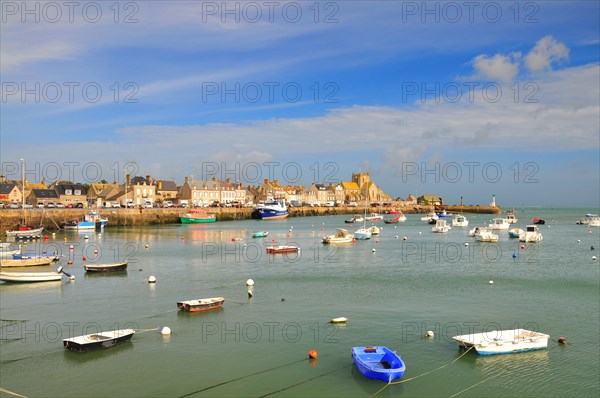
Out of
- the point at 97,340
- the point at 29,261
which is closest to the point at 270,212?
the point at 29,261

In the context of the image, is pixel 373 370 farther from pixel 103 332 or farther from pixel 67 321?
pixel 67 321

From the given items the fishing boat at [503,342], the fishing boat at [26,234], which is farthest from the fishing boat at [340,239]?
the fishing boat at [503,342]

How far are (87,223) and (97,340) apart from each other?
54546 mm

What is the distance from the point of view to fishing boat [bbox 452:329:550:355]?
52.5 ft

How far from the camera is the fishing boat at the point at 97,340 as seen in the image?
1625 cm

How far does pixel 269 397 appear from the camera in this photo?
13.3 meters

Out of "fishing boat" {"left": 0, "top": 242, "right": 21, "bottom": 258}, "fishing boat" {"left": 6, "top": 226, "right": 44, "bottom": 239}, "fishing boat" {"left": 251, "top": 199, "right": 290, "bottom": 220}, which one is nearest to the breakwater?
"fishing boat" {"left": 251, "top": 199, "right": 290, "bottom": 220}

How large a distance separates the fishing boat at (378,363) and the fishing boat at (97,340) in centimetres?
792

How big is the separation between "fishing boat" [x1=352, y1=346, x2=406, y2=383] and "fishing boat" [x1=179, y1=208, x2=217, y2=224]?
252 ft

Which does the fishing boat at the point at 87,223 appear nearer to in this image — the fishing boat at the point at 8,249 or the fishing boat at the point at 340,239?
the fishing boat at the point at 8,249

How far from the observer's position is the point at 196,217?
90.1m

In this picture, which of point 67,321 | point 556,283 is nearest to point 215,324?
point 67,321

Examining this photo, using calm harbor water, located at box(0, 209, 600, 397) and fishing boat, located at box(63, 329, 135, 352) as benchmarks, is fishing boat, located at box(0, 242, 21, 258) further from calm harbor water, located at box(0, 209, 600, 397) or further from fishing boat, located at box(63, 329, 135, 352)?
fishing boat, located at box(63, 329, 135, 352)

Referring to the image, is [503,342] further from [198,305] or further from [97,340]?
[97,340]
